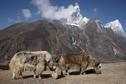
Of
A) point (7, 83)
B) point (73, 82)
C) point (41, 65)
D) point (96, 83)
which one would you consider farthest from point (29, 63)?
point (96, 83)

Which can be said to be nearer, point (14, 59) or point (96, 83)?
point (96, 83)

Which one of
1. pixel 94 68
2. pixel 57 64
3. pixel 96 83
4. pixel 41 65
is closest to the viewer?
pixel 96 83

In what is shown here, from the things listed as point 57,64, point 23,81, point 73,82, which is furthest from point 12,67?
point 73,82

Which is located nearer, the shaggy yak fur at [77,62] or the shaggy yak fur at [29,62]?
the shaggy yak fur at [29,62]

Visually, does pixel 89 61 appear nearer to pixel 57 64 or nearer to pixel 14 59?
pixel 57 64

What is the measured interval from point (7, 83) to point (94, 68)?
7688 millimetres

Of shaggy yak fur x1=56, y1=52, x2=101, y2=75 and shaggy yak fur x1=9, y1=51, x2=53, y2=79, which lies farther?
shaggy yak fur x1=56, y1=52, x2=101, y2=75

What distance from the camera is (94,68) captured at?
67.7 feet

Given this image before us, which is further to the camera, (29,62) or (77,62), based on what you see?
(77,62)

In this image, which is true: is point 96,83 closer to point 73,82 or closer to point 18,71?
point 73,82

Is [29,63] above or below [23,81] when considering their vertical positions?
above

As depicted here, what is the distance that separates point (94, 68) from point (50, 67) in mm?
4355

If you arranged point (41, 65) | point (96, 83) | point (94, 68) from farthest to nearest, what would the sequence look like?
1. point (94, 68)
2. point (41, 65)
3. point (96, 83)

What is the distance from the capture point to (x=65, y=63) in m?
19.1
